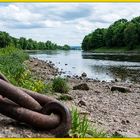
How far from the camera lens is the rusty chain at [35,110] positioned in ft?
21.6

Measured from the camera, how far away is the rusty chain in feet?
21.6

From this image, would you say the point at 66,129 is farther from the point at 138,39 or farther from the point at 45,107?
the point at 138,39

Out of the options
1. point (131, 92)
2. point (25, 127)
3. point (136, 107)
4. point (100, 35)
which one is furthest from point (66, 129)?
point (100, 35)

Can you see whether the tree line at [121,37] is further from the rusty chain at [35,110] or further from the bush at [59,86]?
the rusty chain at [35,110]

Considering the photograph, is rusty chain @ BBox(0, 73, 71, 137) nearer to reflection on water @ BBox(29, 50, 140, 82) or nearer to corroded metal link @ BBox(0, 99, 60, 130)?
corroded metal link @ BBox(0, 99, 60, 130)

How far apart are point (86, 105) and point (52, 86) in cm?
328

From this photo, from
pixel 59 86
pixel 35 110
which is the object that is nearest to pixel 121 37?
pixel 59 86

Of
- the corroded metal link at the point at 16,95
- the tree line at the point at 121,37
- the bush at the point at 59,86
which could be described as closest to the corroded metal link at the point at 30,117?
the corroded metal link at the point at 16,95

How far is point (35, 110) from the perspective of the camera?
6738 millimetres

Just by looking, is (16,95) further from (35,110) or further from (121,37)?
(121,37)

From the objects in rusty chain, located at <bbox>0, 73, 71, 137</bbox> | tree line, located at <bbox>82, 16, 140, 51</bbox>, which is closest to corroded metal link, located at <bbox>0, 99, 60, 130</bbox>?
rusty chain, located at <bbox>0, 73, 71, 137</bbox>

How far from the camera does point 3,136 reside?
253 inches

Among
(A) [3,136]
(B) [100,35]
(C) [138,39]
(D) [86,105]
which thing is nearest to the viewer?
(A) [3,136]

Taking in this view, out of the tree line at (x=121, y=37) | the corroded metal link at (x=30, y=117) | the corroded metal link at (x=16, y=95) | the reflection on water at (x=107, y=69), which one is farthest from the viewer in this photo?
the tree line at (x=121, y=37)
